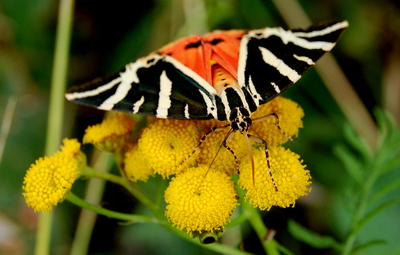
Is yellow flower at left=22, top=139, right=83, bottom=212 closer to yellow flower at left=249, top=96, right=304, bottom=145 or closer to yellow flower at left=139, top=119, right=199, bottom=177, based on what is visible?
yellow flower at left=139, top=119, right=199, bottom=177

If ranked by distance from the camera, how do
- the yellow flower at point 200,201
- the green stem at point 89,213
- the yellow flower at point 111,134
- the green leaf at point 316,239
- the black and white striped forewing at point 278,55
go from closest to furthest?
the yellow flower at point 200,201 < the black and white striped forewing at point 278,55 < the yellow flower at point 111,134 < the green leaf at point 316,239 < the green stem at point 89,213

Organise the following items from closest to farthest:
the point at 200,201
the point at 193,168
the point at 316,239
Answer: the point at 200,201
the point at 193,168
the point at 316,239

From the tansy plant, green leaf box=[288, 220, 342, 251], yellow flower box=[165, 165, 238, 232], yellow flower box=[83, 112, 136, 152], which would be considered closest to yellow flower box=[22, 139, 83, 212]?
the tansy plant

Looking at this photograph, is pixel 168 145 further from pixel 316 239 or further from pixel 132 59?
pixel 132 59

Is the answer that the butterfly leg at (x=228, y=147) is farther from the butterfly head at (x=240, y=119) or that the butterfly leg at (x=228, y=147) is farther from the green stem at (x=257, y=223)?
the green stem at (x=257, y=223)

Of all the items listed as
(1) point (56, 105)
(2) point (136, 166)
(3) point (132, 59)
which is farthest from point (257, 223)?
(3) point (132, 59)

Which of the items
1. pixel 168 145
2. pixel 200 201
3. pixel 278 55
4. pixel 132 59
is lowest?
pixel 200 201

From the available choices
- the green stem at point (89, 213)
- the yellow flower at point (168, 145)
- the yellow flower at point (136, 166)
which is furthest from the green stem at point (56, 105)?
the yellow flower at point (168, 145)
